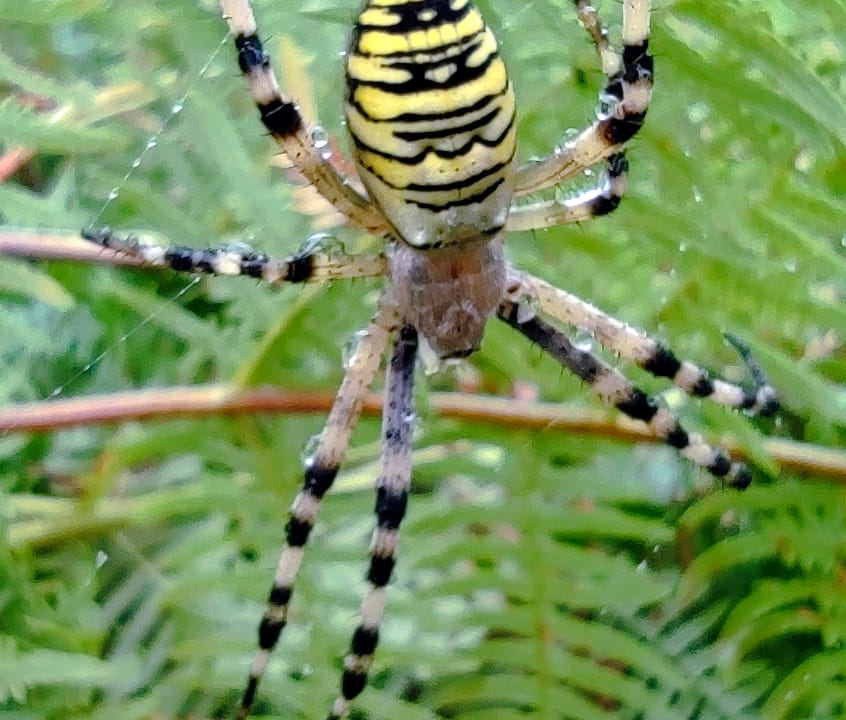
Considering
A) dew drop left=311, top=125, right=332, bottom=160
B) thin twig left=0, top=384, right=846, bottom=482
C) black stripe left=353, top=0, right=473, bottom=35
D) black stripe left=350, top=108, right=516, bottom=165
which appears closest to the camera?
black stripe left=353, top=0, right=473, bottom=35

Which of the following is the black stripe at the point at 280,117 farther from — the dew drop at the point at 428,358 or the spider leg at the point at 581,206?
the dew drop at the point at 428,358

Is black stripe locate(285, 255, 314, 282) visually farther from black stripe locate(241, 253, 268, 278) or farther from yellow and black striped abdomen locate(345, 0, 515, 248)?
yellow and black striped abdomen locate(345, 0, 515, 248)

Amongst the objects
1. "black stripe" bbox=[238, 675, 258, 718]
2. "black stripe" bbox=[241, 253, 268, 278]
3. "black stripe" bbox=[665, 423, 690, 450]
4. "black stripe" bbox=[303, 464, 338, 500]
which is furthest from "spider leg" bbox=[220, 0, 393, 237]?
"black stripe" bbox=[238, 675, 258, 718]

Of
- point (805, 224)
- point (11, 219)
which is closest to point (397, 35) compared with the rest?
point (11, 219)

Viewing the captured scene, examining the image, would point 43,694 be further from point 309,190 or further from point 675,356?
point 675,356

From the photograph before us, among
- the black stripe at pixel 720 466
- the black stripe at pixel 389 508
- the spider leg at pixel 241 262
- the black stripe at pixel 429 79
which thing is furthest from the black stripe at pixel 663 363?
the black stripe at pixel 429 79

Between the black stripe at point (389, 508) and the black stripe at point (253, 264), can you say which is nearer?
the black stripe at point (253, 264)

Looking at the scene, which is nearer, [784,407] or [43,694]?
[43,694]
